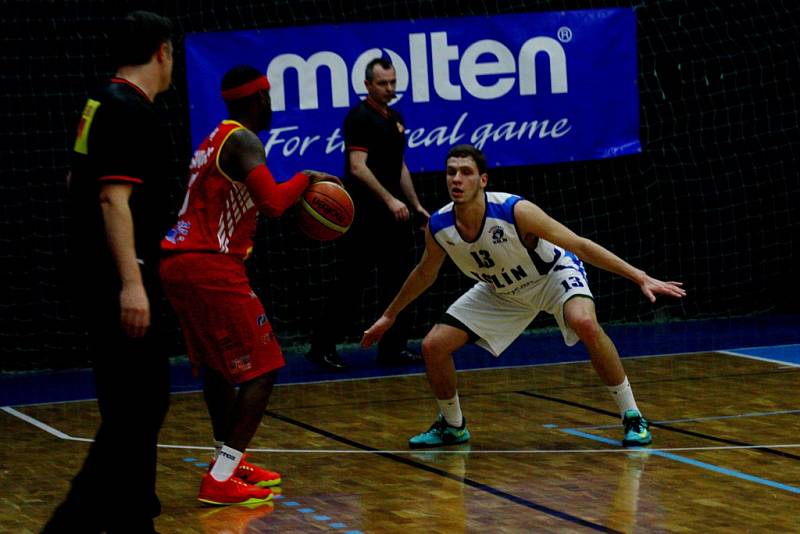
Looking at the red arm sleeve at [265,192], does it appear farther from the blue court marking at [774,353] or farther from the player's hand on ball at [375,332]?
the blue court marking at [774,353]

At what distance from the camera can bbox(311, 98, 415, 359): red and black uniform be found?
28.1 ft

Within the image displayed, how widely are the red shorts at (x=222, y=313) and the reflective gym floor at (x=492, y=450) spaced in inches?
21.1

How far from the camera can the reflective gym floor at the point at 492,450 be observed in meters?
4.84

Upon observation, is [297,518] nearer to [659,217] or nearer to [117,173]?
[117,173]

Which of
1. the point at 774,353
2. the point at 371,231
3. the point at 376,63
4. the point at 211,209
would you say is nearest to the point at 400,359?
the point at 371,231

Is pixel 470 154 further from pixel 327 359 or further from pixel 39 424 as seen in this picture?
pixel 327 359

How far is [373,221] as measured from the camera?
8.68 metres

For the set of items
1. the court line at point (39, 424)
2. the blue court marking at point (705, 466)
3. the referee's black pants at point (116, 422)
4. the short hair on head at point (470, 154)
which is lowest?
the blue court marking at point (705, 466)

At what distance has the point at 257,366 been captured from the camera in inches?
200

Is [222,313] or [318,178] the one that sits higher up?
[318,178]

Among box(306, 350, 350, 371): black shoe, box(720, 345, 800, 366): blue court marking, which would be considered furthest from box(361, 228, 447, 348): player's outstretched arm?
box(720, 345, 800, 366): blue court marking

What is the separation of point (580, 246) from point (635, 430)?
89cm

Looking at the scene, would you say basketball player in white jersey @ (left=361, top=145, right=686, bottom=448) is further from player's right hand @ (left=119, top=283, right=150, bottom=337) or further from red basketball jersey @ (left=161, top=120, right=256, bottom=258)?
player's right hand @ (left=119, top=283, right=150, bottom=337)

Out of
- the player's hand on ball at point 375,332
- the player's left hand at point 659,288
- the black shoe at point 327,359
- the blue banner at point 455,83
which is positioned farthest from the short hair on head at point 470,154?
the blue banner at point 455,83
